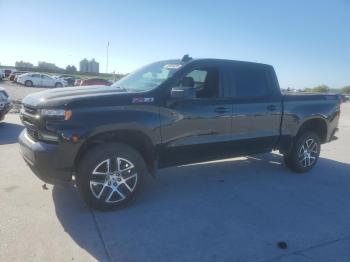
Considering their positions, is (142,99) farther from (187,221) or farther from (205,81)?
(187,221)

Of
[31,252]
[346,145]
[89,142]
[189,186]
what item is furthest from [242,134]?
[346,145]

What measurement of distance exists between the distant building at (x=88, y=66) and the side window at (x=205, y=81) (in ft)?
369

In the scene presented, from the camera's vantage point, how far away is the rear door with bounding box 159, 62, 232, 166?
15.3 feet

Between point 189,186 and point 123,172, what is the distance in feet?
4.71

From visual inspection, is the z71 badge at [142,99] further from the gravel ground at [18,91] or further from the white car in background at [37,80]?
the white car in background at [37,80]

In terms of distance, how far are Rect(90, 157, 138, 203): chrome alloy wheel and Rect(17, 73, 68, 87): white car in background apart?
36.1 metres

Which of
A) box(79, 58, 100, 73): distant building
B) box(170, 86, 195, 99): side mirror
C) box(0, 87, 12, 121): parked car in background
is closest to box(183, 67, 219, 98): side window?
box(170, 86, 195, 99): side mirror

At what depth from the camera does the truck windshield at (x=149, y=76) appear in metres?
4.82

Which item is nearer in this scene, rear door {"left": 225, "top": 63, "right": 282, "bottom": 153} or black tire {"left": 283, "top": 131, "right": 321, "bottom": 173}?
rear door {"left": 225, "top": 63, "right": 282, "bottom": 153}

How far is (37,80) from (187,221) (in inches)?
1492

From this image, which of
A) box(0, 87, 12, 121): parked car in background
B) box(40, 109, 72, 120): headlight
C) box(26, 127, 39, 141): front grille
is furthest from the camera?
box(0, 87, 12, 121): parked car in background

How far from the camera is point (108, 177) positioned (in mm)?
4254

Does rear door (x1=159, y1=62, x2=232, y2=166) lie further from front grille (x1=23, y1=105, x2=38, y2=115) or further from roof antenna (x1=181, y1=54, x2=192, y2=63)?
front grille (x1=23, y1=105, x2=38, y2=115)

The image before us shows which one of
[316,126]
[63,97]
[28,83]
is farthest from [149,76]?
[28,83]
